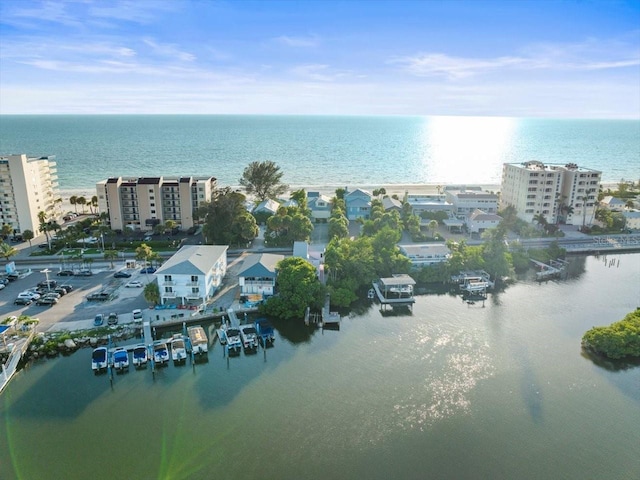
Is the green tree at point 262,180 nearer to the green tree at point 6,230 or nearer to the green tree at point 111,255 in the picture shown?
the green tree at point 111,255

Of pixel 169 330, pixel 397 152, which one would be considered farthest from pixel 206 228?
pixel 397 152

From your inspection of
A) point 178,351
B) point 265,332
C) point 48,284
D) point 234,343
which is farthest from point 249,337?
point 48,284

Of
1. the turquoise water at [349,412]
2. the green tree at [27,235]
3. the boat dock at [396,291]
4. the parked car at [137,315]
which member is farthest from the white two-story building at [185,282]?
the green tree at [27,235]

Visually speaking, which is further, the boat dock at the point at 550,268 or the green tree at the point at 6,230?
the green tree at the point at 6,230

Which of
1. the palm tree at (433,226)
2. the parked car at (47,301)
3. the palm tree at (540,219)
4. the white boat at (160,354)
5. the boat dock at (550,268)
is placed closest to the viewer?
the white boat at (160,354)

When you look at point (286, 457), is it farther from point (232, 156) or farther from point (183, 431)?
point (232, 156)

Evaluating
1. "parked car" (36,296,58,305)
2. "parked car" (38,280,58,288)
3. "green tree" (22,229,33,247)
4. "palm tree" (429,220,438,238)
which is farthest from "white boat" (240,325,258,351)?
"green tree" (22,229,33,247)
